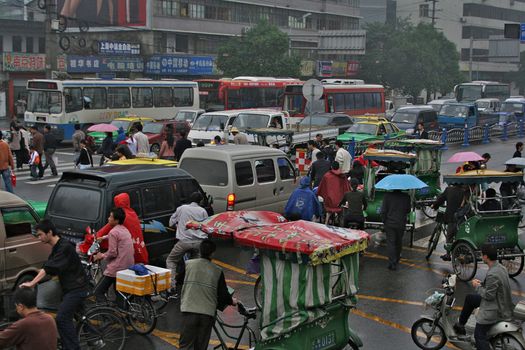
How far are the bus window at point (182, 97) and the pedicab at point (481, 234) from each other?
28929 millimetres

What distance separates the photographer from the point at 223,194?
1377 cm

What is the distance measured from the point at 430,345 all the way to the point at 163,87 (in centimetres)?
3180

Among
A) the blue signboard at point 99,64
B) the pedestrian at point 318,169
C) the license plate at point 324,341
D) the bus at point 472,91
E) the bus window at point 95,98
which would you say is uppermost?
the blue signboard at point 99,64

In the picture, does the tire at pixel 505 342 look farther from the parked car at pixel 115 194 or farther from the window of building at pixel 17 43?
the window of building at pixel 17 43

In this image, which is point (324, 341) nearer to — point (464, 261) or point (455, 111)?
point (464, 261)

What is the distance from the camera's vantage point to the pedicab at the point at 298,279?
22.5 feet

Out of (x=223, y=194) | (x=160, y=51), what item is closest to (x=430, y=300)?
(x=223, y=194)

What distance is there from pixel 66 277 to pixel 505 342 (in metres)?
5.02

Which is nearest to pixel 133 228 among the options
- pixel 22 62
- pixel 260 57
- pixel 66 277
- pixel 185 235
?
pixel 185 235

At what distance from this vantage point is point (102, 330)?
8.34 m

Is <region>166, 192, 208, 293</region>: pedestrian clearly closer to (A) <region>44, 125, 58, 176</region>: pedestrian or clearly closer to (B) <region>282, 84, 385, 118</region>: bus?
(A) <region>44, 125, 58, 176</region>: pedestrian

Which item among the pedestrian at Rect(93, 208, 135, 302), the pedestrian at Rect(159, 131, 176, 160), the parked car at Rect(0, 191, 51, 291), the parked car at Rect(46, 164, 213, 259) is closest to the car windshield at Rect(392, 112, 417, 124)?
the pedestrian at Rect(159, 131, 176, 160)

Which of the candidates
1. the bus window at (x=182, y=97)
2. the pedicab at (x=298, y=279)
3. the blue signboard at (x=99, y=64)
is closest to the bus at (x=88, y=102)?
the bus window at (x=182, y=97)

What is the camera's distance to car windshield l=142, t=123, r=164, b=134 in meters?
29.0
